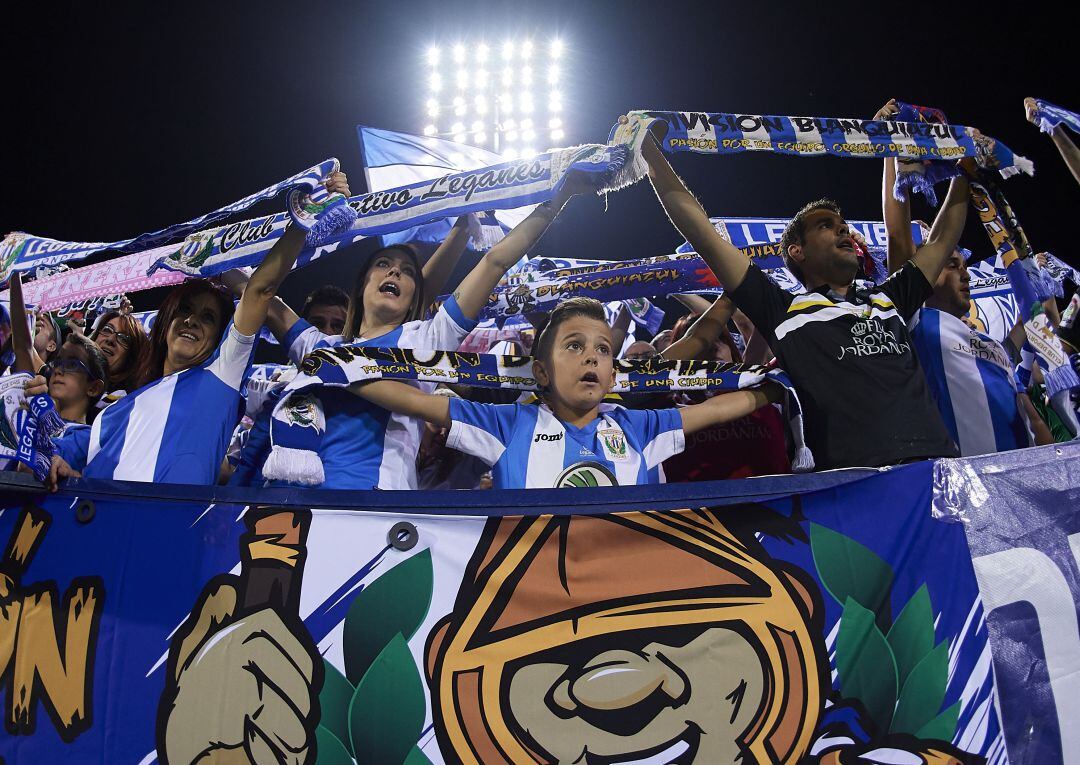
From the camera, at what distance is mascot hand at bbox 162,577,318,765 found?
5.57 ft

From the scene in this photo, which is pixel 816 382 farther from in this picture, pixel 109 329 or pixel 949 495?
pixel 109 329

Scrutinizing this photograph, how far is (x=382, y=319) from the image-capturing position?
2.98 meters

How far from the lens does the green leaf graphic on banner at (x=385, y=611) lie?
1742 mm

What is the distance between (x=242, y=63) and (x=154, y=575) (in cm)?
987

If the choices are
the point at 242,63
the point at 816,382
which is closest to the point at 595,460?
the point at 816,382

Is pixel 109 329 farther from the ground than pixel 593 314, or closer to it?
farther from the ground

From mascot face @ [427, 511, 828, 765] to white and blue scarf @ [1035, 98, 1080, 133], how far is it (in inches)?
103

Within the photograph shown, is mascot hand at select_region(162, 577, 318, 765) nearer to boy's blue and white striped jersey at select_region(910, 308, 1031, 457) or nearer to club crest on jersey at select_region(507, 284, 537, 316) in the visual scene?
club crest on jersey at select_region(507, 284, 537, 316)

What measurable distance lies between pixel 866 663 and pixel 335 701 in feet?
3.84

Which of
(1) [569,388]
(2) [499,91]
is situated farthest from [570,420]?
(2) [499,91]

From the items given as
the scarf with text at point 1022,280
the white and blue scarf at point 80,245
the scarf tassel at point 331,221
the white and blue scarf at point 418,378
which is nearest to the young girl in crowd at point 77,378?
the white and blue scarf at point 80,245

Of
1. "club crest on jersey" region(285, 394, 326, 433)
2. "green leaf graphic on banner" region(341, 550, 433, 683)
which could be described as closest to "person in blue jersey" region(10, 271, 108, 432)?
"club crest on jersey" region(285, 394, 326, 433)

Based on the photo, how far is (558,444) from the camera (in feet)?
7.78

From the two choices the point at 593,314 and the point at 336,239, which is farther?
the point at 336,239
